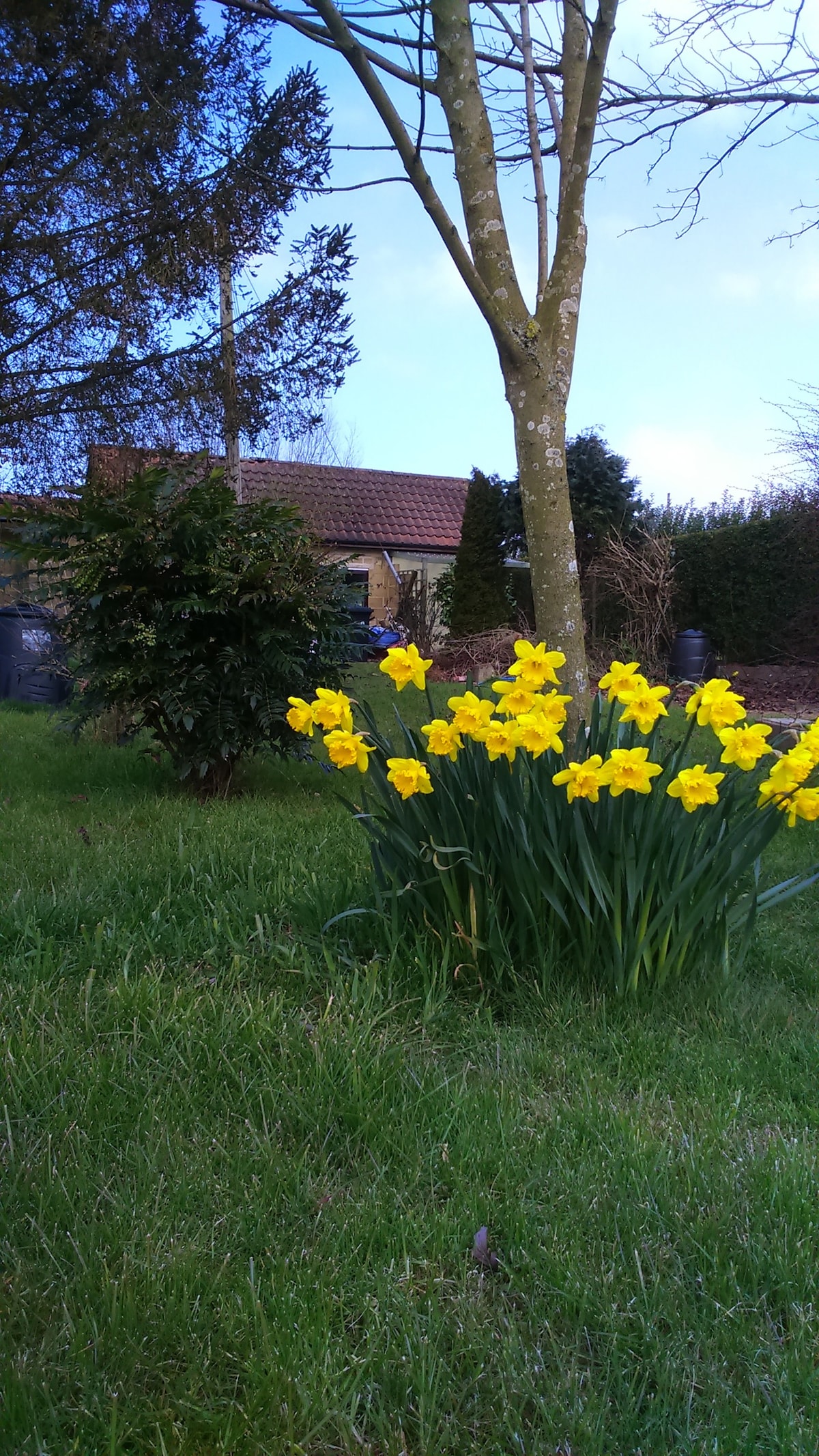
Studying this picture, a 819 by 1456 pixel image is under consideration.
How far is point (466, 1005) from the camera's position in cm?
A: 242

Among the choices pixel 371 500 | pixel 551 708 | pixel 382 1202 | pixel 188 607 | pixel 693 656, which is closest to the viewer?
pixel 382 1202

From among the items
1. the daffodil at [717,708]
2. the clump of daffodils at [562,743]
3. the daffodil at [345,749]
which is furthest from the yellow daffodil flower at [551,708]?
the daffodil at [345,749]

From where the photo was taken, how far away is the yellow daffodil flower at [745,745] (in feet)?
7.36

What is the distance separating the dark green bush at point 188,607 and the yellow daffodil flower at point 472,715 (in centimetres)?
218

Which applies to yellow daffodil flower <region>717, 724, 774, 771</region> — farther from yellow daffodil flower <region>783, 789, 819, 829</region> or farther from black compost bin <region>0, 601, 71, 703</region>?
black compost bin <region>0, 601, 71, 703</region>

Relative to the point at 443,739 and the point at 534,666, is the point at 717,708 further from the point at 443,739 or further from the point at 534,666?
the point at 443,739

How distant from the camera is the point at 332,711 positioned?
249 cm

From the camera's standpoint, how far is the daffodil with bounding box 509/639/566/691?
2.47 m

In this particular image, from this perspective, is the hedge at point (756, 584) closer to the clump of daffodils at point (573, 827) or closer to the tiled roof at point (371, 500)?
the tiled roof at point (371, 500)

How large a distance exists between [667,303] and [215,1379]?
7069mm

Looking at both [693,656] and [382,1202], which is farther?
[693,656]

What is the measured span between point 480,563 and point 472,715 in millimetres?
12430

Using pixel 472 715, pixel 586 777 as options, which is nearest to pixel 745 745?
pixel 586 777

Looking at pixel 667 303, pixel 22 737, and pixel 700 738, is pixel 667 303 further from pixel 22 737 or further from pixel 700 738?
pixel 22 737
